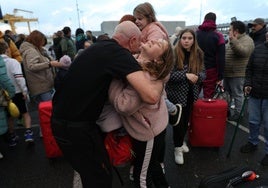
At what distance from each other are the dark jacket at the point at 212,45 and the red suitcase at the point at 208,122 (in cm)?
93

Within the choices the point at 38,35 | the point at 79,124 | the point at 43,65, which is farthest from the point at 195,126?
the point at 38,35

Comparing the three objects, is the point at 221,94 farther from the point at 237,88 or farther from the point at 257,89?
the point at 257,89

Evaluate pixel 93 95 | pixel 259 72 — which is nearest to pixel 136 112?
pixel 93 95

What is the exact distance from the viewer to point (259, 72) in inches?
120

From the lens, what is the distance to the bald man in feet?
4.81

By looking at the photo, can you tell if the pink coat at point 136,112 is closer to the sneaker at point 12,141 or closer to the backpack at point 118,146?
the backpack at point 118,146

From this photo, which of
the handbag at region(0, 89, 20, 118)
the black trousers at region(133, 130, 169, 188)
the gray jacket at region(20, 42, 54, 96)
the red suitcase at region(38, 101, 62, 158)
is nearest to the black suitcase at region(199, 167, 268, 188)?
the black trousers at region(133, 130, 169, 188)

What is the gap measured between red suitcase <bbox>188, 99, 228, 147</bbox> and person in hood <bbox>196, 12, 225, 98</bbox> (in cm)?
88

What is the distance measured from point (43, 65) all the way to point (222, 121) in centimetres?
279

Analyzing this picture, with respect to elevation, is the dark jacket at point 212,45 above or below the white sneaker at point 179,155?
above

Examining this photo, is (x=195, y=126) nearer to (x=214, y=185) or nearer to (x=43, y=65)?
(x=214, y=185)

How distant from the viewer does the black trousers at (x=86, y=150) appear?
1.59m

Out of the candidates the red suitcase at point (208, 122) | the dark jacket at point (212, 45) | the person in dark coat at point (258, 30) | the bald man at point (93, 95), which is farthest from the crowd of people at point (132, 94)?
the person in dark coat at point (258, 30)

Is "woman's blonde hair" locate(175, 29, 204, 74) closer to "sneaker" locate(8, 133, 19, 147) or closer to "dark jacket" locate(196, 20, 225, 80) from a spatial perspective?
"dark jacket" locate(196, 20, 225, 80)
